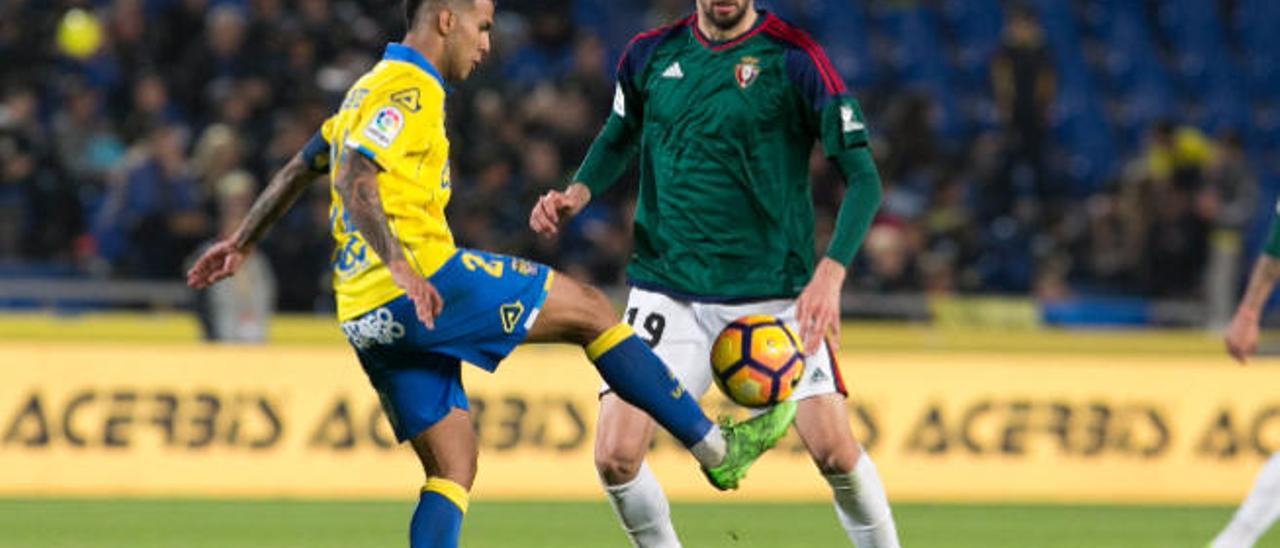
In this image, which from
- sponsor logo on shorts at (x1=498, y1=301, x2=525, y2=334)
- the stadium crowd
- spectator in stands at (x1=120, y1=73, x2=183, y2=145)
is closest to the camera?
sponsor logo on shorts at (x1=498, y1=301, x2=525, y2=334)

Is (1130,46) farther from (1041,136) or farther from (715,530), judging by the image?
(715,530)

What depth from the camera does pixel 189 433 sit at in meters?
12.4

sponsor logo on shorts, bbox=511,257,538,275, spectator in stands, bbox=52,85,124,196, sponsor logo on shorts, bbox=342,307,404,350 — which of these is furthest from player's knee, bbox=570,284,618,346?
spectator in stands, bbox=52,85,124,196

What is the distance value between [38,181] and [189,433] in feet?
9.16

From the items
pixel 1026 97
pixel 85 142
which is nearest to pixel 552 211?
pixel 85 142

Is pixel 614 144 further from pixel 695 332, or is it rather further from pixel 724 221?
pixel 695 332

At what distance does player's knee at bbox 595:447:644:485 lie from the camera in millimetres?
6957

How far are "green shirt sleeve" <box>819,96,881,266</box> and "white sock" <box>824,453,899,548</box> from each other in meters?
0.74

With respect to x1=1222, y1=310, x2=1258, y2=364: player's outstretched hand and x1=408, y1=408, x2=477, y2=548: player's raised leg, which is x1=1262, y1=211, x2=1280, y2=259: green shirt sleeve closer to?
x1=1222, y1=310, x2=1258, y2=364: player's outstretched hand

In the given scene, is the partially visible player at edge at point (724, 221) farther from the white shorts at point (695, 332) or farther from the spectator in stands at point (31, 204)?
the spectator in stands at point (31, 204)

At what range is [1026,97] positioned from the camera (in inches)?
693

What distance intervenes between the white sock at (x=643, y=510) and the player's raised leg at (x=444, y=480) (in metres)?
0.68

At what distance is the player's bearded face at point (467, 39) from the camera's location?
6.32 metres

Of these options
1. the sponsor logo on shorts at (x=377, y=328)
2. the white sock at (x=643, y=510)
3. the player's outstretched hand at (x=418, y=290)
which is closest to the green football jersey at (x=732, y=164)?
the white sock at (x=643, y=510)
